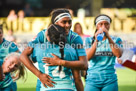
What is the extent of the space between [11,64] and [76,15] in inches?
631

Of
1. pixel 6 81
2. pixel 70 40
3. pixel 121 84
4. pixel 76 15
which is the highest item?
pixel 76 15

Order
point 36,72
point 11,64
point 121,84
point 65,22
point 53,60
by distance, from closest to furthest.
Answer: point 53,60 < point 36,72 < point 65,22 < point 11,64 < point 121,84

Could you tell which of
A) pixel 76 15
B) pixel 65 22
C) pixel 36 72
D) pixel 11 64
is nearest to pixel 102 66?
pixel 11 64

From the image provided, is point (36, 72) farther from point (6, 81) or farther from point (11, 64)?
point (6, 81)

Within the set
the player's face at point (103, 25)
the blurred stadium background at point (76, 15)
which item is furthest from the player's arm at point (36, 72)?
the blurred stadium background at point (76, 15)

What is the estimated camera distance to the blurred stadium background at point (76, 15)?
21172 mm

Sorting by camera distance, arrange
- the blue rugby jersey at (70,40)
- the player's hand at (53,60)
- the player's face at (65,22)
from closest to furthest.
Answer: the player's hand at (53,60)
the blue rugby jersey at (70,40)
the player's face at (65,22)

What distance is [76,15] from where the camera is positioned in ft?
72.5

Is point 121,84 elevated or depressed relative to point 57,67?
depressed

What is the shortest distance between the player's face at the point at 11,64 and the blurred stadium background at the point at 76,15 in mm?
13696

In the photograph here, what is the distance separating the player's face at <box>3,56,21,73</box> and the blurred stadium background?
44.9 feet

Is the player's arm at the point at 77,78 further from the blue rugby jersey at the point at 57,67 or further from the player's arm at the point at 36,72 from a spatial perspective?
the player's arm at the point at 36,72

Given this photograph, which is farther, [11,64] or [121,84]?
[121,84]

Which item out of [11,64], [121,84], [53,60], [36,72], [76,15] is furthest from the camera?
[76,15]
